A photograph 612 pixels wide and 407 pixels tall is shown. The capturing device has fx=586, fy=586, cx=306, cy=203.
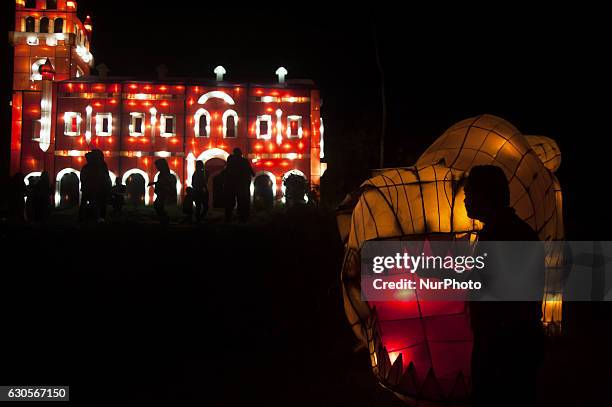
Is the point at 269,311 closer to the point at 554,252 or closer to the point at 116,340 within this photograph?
the point at 116,340

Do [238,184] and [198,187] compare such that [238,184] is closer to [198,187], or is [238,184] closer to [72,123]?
[198,187]

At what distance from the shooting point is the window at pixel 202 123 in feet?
91.4

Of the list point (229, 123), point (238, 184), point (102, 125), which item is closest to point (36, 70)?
point (102, 125)

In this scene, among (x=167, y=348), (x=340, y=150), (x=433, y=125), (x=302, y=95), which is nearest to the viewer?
(x=167, y=348)

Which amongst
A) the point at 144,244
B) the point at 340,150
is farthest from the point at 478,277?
the point at 340,150

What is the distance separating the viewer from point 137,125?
2806 cm

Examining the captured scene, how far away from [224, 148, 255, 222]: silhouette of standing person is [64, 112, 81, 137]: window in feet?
51.5

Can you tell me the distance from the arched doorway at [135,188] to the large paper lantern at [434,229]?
2292cm

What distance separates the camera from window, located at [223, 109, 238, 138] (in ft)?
91.8

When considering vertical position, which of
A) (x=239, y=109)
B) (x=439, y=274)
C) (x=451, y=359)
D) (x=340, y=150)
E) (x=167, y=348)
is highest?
(x=239, y=109)

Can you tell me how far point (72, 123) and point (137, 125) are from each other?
121 inches

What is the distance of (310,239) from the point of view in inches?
427

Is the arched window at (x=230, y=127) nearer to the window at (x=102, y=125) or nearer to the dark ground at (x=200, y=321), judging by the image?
the window at (x=102, y=125)

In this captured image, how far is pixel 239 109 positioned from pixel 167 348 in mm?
20481
